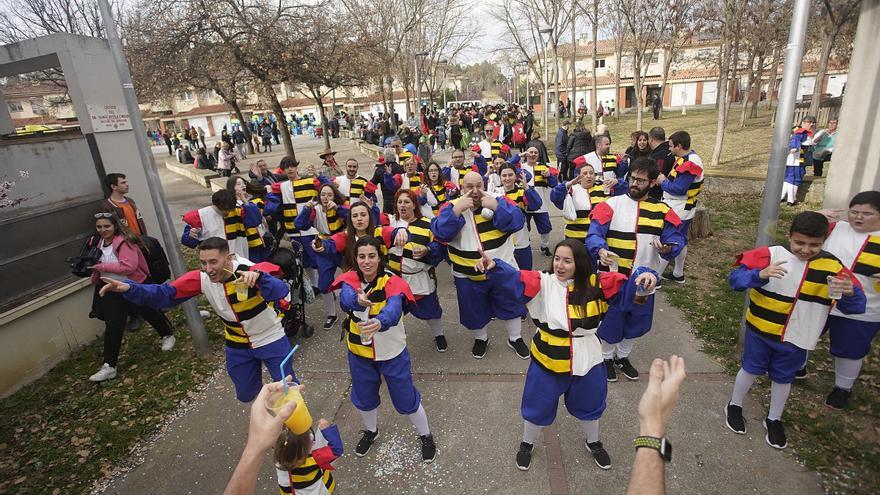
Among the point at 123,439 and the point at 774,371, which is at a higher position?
the point at 774,371

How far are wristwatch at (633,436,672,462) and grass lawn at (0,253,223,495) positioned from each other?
432 centimetres

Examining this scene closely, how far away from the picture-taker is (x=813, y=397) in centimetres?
402

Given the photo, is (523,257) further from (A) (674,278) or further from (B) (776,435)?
(B) (776,435)

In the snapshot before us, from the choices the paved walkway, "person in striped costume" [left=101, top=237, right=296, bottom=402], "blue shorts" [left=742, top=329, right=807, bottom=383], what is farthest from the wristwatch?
"person in striped costume" [left=101, top=237, right=296, bottom=402]

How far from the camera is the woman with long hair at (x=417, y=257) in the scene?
182 inches

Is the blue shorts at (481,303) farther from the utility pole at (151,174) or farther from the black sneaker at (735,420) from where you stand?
the utility pole at (151,174)

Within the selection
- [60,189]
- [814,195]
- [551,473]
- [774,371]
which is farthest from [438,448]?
[814,195]

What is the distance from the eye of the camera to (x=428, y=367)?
490cm

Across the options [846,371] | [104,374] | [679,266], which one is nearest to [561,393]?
→ [846,371]

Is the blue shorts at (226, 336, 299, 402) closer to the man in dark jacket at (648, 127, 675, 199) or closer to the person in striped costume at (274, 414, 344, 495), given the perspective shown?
the person in striped costume at (274, 414, 344, 495)

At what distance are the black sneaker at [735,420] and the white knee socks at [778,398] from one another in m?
0.19

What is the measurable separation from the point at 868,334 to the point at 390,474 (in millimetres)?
3889

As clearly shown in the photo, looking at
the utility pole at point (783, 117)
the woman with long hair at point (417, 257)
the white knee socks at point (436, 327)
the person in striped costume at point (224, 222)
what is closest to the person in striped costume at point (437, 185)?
the woman with long hair at point (417, 257)

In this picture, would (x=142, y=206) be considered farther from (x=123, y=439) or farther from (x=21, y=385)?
(x=123, y=439)
